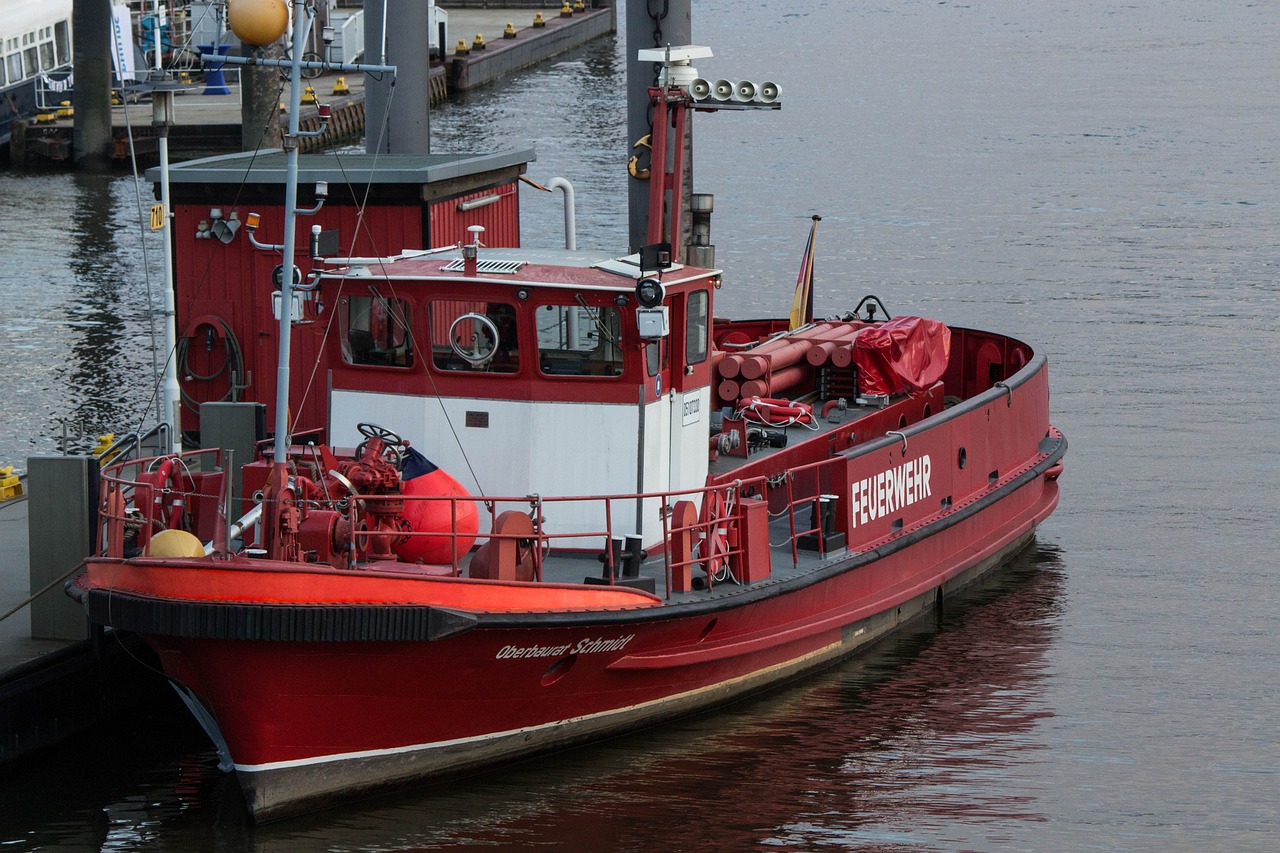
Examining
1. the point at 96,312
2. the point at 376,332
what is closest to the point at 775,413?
the point at 376,332

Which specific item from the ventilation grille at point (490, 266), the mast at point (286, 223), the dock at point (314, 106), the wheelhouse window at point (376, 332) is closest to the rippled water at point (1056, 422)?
the dock at point (314, 106)

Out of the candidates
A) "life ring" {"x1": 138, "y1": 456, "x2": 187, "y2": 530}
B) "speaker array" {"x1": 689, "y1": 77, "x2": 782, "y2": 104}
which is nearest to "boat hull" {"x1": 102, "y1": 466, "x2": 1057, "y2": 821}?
"life ring" {"x1": 138, "y1": 456, "x2": 187, "y2": 530}

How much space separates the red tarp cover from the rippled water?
6.83 ft

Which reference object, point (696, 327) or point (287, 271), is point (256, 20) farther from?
point (696, 327)

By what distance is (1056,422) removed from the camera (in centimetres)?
2250

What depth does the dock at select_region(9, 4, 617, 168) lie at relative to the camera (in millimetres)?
41844

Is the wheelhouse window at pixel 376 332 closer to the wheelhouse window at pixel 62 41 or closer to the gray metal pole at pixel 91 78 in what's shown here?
the gray metal pole at pixel 91 78

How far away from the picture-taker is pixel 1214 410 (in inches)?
894

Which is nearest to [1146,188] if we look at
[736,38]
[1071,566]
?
[1071,566]

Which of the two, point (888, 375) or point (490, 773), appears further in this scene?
point (888, 375)

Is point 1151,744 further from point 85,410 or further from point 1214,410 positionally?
point 85,410

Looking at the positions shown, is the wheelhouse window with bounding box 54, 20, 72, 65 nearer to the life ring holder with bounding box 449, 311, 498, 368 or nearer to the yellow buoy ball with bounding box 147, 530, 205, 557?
the life ring holder with bounding box 449, 311, 498, 368

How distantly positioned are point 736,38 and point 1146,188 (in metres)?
34.5

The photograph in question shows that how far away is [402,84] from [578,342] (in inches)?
335
